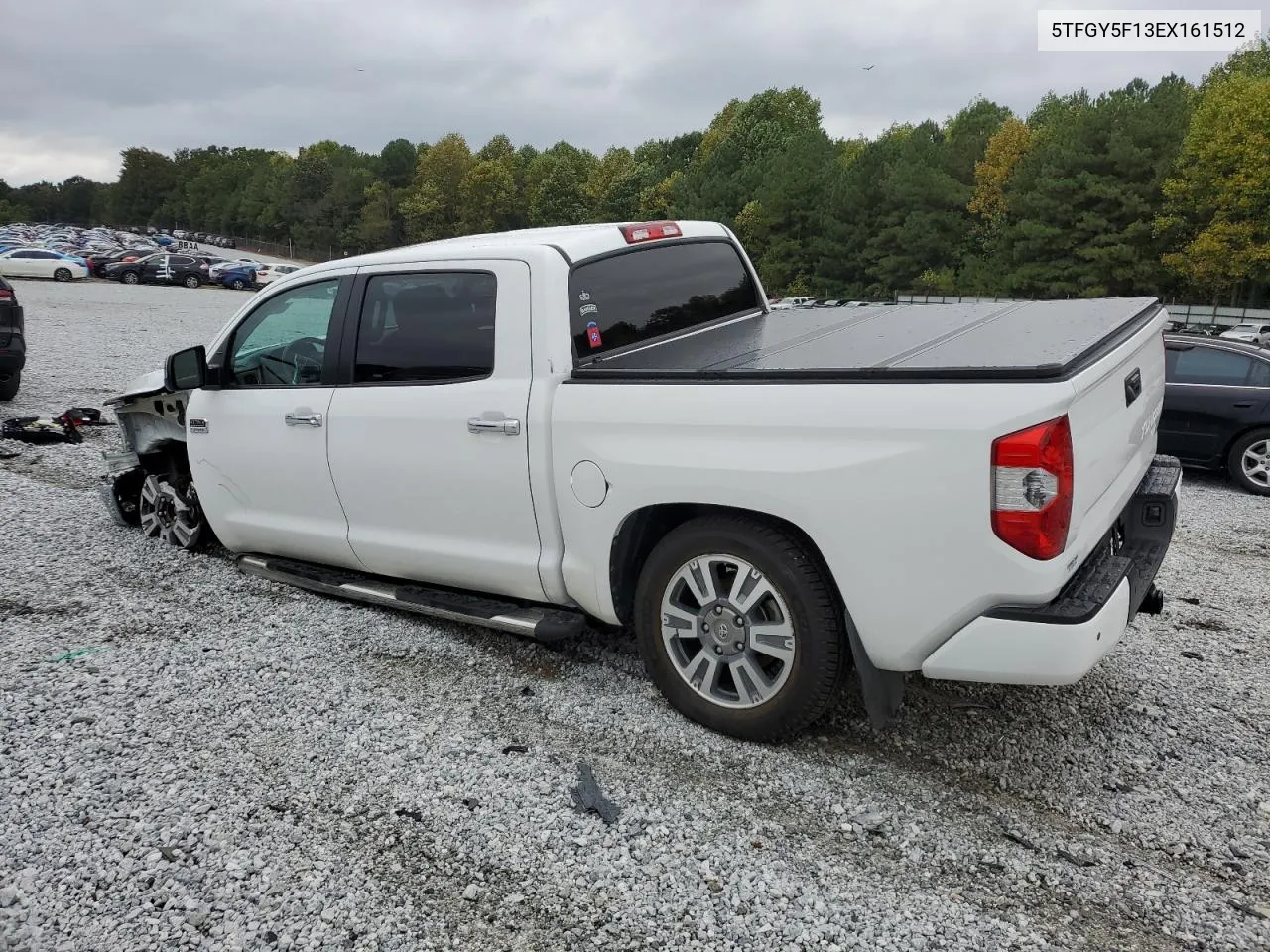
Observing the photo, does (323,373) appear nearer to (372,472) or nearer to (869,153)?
(372,472)

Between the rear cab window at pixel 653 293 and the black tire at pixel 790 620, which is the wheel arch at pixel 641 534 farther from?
the rear cab window at pixel 653 293

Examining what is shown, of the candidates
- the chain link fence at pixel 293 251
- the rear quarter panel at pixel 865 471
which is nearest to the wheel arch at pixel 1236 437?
the rear quarter panel at pixel 865 471

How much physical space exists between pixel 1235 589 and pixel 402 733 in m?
4.80

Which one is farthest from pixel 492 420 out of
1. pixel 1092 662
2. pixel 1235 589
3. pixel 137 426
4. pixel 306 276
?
pixel 1235 589

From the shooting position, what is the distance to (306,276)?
15.6 ft

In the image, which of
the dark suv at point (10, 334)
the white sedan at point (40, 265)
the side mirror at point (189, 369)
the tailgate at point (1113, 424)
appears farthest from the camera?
the white sedan at point (40, 265)

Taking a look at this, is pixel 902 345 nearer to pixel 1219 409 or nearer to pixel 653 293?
pixel 653 293

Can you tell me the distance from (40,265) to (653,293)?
148ft

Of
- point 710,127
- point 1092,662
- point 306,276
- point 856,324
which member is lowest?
point 1092,662

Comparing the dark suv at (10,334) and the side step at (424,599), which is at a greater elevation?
the dark suv at (10,334)

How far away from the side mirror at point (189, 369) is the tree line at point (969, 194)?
43.7 metres

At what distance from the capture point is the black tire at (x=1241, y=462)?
8641 millimetres

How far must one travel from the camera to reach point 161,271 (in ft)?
141

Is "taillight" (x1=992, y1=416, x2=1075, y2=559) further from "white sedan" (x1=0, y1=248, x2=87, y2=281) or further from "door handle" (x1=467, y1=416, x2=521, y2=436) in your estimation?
"white sedan" (x1=0, y1=248, x2=87, y2=281)
